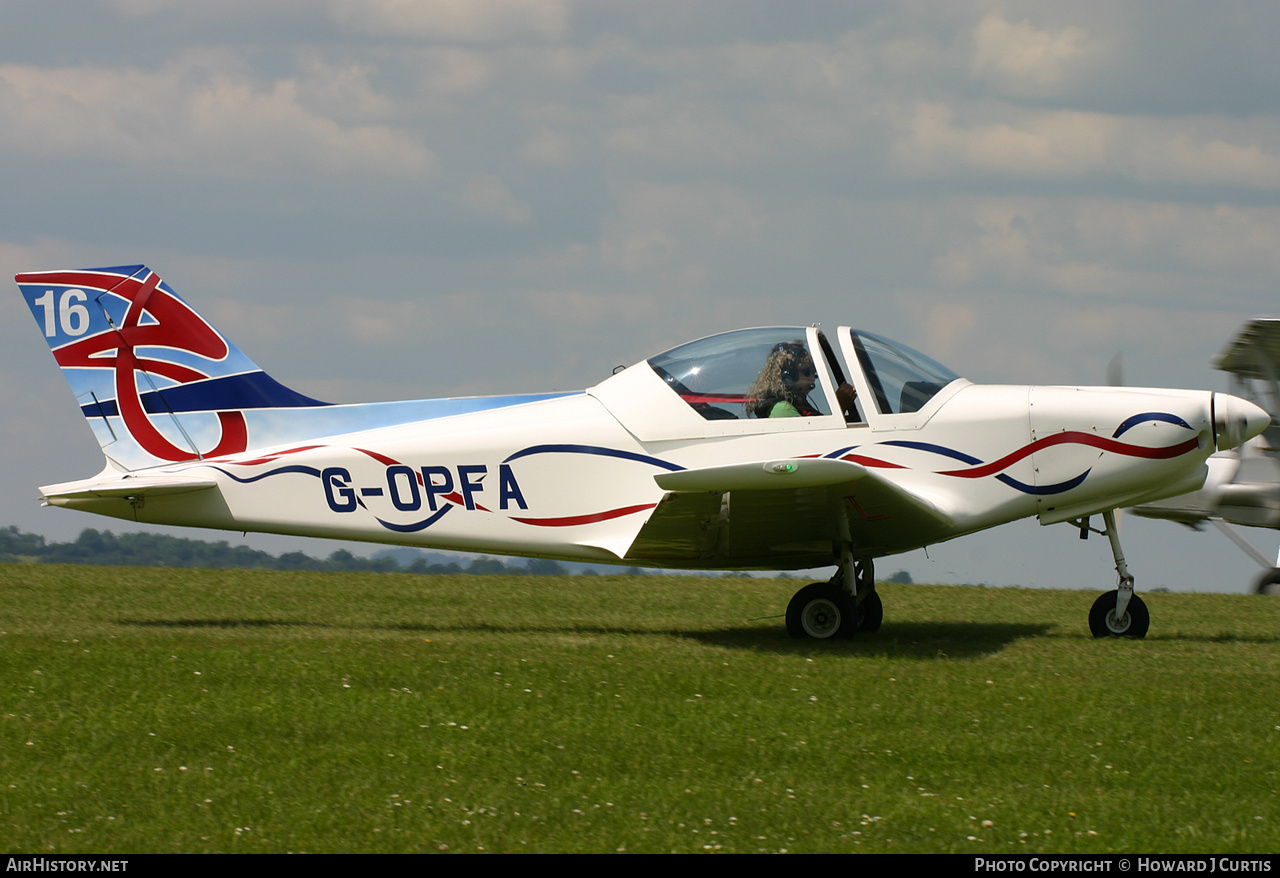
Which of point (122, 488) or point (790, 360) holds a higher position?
point (790, 360)

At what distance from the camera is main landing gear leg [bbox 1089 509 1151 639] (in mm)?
9367

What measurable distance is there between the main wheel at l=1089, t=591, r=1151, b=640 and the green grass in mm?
194

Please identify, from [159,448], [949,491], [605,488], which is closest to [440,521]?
[605,488]

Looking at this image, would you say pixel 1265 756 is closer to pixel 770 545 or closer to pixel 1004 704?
pixel 1004 704

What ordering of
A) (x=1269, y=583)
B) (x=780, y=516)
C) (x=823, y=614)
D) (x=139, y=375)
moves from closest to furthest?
1. (x=780, y=516)
2. (x=823, y=614)
3. (x=139, y=375)
4. (x=1269, y=583)

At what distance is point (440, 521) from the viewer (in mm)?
9398

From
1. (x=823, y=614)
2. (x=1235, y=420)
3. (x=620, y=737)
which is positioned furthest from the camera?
(x=823, y=614)

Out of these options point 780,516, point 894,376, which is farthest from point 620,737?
point 894,376

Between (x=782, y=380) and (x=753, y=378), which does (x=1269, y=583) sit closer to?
(x=782, y=380)

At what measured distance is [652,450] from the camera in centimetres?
915

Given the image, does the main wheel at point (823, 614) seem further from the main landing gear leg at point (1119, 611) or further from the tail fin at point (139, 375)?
the tail fin at point (139, 375)

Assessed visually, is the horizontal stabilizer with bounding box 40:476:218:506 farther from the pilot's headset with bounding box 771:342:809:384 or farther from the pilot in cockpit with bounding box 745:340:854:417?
the pilot's headset with bounding box 771:342:809:384

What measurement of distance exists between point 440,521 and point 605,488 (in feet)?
4.38

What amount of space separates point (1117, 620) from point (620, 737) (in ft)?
16.8
